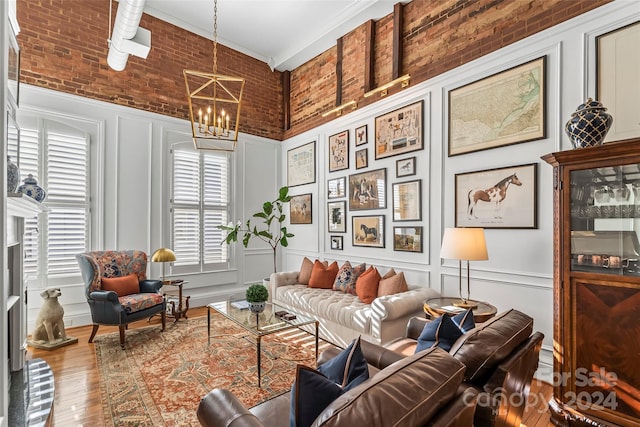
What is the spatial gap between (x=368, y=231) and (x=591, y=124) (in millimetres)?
2982

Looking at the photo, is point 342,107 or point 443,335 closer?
point 443,335

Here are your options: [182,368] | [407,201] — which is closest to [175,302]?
[182,368]

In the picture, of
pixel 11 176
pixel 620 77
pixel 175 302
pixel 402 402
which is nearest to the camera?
pixel 402 402

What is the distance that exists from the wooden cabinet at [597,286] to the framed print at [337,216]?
10.4ft

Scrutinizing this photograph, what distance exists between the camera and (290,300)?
15.1 feet

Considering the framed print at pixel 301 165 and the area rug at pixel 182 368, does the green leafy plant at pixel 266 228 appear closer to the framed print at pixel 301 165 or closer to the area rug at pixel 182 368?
the framed print at pixel 301 165

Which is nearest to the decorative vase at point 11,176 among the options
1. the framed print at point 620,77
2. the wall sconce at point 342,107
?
the wall sconce at point 342,107

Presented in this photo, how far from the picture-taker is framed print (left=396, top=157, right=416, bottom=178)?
420 cm

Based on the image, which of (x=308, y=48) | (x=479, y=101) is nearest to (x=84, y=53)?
(x=308, y=48)

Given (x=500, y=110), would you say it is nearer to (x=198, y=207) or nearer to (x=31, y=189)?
(x=31, y=189)

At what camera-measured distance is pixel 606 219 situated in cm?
223

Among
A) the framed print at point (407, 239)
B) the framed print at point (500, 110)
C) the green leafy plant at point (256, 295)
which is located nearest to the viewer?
the framed print at point (500, 110)

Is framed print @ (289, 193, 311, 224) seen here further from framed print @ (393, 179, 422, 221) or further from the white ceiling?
the white ceiling

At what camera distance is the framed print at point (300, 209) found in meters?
5.96
